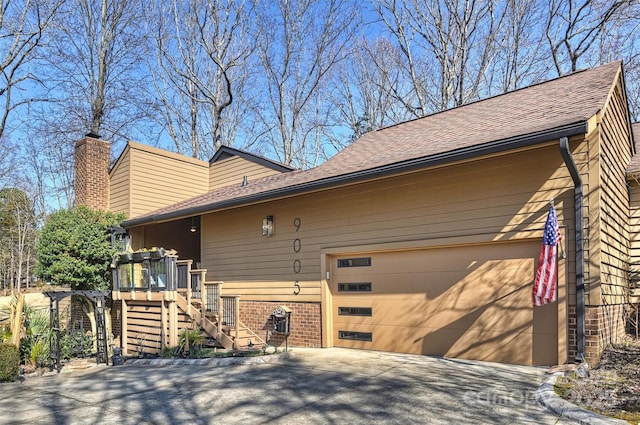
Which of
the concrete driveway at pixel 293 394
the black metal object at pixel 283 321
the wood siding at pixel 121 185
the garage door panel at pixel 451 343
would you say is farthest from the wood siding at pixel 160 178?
the garage door panel at pixel 451 343

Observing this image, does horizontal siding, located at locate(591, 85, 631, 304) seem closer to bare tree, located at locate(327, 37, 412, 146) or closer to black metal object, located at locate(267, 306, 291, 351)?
black metal object, located at locate(267, 306, 291, 351)

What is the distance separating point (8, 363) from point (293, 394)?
4722mm

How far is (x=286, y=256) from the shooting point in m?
9.53

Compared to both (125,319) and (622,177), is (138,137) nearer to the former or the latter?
(125,319)

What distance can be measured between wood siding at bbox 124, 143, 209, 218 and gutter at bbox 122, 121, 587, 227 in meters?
3.94

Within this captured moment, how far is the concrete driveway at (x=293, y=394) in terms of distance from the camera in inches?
174

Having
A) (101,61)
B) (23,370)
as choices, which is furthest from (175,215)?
(101,61)

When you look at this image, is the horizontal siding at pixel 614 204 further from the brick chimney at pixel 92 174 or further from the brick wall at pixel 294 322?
the brick chimney at pixel 92 174

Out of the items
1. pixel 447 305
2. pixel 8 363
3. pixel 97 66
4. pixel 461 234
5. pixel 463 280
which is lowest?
pixel 8 363

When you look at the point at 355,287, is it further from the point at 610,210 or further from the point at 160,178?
the point at 160,178

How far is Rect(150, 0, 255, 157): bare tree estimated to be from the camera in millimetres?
21391

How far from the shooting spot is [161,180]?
570 inches

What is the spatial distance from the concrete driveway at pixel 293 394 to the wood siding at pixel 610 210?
150cm

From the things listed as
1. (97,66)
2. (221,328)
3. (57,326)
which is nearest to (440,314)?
(221,328)
